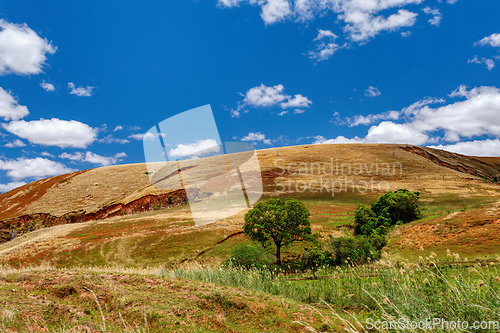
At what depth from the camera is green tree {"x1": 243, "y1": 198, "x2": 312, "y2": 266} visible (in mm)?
27781

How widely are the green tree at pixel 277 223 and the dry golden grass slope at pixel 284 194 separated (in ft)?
16.1

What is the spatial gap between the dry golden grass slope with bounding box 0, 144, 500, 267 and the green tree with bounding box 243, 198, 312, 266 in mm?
4915

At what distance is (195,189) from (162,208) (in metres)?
9.62

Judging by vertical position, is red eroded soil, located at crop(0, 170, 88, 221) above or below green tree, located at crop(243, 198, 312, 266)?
above

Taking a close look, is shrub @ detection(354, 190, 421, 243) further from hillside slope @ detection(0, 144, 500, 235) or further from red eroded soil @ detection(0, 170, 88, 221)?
red eroded soil @ detection(0, 170, 88, 221)

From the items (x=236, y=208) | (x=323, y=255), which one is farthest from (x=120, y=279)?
(x=236, y=208)

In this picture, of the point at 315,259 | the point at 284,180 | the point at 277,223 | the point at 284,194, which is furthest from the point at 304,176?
the point at 315,259

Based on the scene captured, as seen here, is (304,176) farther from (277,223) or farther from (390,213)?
(277,223)

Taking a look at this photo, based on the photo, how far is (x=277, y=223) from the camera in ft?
91.2

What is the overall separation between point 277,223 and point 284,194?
40842 mm

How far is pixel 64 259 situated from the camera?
34.6 meters

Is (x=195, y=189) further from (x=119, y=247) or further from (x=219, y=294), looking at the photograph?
(x=219, y=294)

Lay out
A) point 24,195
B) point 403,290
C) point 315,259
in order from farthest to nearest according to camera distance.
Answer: point 24,195
point 315,259
point 403,290

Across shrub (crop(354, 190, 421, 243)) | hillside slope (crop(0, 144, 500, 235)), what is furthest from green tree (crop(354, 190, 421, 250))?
hillside slope (crop(0, 144, 500, 235))
